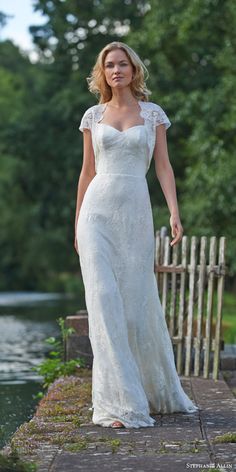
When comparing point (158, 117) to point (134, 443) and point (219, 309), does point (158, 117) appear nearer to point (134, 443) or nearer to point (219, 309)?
point (134, 443)

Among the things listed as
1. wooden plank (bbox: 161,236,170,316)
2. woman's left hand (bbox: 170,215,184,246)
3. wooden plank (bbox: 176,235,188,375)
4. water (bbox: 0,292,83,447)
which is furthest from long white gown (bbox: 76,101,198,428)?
wooden plank (bbox: 161,236,170,316)

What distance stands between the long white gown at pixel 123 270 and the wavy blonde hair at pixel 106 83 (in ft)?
0.29

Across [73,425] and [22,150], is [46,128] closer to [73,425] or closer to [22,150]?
[22,150]

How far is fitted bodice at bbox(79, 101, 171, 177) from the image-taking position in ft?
25.0

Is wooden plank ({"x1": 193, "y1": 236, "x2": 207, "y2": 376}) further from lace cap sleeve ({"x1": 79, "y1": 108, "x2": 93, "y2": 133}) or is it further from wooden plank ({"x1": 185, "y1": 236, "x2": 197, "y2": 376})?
lace cap sleeve ({"x1": 79, "y1": 108, "x2": 93, "y2": 133})

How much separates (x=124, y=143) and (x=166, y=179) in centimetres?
48

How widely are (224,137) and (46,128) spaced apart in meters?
15.5

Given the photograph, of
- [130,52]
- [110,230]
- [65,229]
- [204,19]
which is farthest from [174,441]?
[65,229]

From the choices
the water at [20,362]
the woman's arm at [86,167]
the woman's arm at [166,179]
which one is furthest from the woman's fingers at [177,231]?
the water at [20,362]

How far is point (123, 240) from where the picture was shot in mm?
7574

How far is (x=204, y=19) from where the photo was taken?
1065 inches

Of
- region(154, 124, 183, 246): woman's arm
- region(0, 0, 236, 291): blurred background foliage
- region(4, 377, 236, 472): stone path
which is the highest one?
region(0, 0, 236, 291): blurred background foliage

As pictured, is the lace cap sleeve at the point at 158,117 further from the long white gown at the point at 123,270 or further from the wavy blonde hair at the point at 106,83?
the wavy blonde hair at the point at 106,83

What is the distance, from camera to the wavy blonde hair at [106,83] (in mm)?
7621
